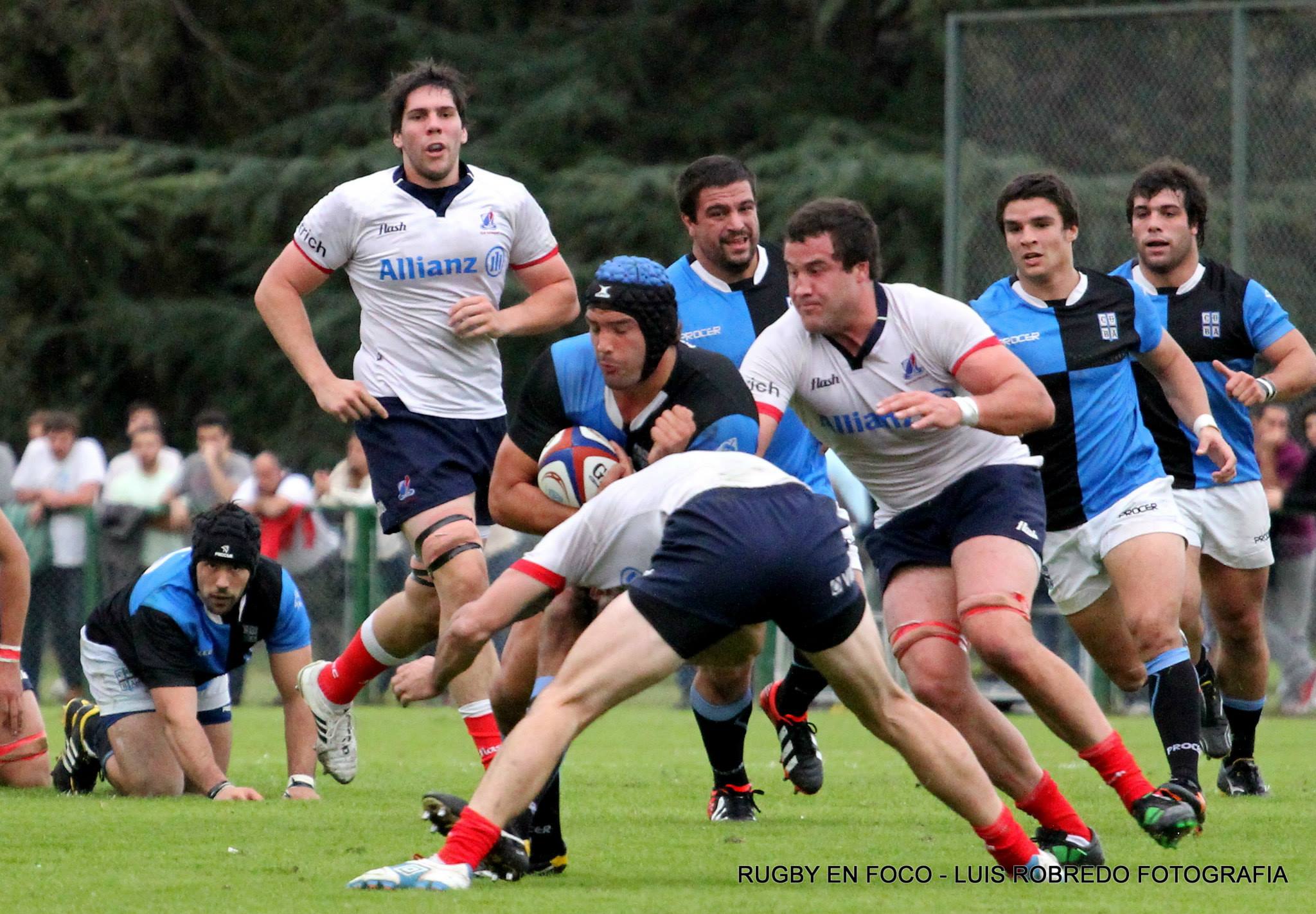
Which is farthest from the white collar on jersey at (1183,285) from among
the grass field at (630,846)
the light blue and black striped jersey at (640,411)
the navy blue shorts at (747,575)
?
the navy blue shorts at (747,575)

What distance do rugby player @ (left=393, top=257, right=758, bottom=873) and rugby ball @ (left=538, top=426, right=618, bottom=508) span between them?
4cm

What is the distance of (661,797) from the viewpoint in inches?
330

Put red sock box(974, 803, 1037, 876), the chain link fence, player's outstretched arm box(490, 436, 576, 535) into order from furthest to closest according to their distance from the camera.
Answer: the chain link fence → player's outstretched arm box(490, 436, 576, 535) → red sock box(974, 803, 1037, 876)

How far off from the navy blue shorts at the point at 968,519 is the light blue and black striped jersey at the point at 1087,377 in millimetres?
865

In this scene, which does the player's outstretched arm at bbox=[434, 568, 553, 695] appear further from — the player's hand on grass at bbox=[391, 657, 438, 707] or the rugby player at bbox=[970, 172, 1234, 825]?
the rugby player at bbox=[970, 172, 1234, 825]

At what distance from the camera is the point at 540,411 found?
19.5 ft

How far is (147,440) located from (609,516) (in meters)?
10.4

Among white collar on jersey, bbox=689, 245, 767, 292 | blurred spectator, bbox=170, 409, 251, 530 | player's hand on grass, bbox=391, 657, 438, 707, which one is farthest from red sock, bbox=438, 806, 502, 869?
blurred spectator, bbox=170, 409, 251, 530

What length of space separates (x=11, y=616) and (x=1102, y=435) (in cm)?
396

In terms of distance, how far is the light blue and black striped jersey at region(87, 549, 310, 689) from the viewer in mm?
8055

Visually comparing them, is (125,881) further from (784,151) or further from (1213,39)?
(784,151)

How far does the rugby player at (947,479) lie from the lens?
19.9 feet

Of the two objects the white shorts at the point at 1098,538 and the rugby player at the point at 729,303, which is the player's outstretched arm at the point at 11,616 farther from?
the white shorts at the point at 1098,538

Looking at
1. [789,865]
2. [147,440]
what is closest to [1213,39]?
[147,440]
